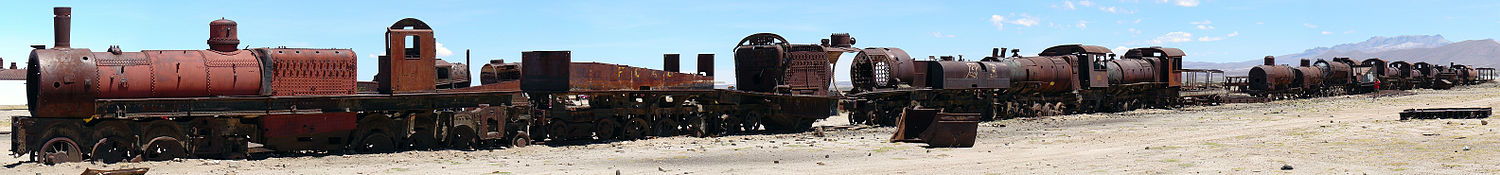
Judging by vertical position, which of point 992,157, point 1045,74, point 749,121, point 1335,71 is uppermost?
point 1335,71

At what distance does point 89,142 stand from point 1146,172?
11.9 metres

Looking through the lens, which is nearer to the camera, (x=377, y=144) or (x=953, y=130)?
(x=377, y=144)

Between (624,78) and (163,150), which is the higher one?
(624,78)

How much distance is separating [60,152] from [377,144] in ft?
11.9

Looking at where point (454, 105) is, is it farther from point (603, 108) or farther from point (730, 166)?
point (730, 166)

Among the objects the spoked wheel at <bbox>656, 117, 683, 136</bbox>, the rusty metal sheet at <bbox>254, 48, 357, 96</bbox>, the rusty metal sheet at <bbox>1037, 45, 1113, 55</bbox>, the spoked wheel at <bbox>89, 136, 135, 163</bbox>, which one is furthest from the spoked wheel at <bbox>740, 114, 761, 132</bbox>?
the rusty metal sheet at <bbox>1037, 45, 1113, 55</bbox>

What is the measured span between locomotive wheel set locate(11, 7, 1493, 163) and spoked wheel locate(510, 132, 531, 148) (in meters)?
0.02

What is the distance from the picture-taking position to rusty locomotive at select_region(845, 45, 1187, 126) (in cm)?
2528

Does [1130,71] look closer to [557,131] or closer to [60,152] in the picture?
[557,131]

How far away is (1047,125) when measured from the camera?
84.3 feet

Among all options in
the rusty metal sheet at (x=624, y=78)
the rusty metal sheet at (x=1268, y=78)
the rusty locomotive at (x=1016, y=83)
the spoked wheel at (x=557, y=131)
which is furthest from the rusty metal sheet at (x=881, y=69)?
the rusty metal sheet at (x=1268, y=78)

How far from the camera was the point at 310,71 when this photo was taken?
15.4 m

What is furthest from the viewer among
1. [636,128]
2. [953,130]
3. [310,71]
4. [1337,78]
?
[1337,78]

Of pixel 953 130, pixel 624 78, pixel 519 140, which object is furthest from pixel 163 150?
pixel 953 130
